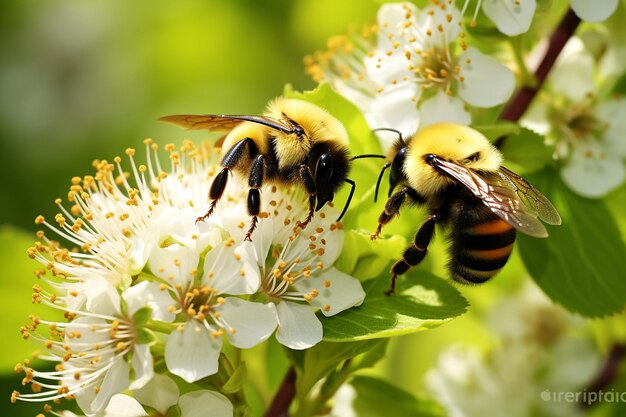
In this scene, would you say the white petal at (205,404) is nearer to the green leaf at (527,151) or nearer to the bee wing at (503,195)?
the bee wing at (503,195)

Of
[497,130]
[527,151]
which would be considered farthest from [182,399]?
[527,151]

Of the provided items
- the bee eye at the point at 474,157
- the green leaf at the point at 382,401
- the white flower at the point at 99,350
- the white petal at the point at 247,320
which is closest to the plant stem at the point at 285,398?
the green leaf at the point at 382,401

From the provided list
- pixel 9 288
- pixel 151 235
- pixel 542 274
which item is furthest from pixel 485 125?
pixel 9 288

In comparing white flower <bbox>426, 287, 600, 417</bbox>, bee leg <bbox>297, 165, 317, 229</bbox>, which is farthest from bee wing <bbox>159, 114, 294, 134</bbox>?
white flower <bbox>426, 287, 600, 417</bbox>

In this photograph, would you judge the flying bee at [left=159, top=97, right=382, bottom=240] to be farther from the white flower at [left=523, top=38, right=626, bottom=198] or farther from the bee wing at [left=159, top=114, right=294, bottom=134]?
the white flower at [left=523, top=38, right=626, bottom=198]

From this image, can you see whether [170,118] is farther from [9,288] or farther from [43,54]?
[43,54]

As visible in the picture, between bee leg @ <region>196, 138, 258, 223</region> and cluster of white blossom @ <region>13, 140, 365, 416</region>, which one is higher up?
bee leg @ <region>196, 138, 258, 223</region>

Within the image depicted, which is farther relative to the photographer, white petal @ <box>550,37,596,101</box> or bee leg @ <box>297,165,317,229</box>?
white petal @ <box>550,37,596,101</box>

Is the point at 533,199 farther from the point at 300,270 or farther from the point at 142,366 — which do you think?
the point at 142,366
